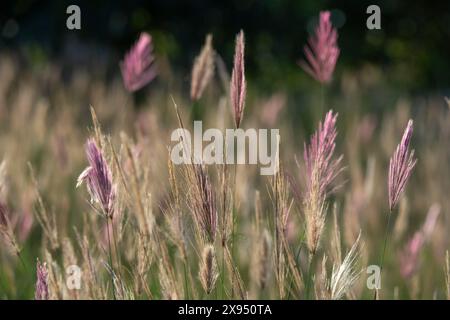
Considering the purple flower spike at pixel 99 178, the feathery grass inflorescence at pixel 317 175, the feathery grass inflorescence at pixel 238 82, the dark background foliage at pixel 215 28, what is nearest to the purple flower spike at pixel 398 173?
the feathery grass inflorescence at pixel 317 175

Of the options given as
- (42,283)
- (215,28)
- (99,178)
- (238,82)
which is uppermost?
(215,28)

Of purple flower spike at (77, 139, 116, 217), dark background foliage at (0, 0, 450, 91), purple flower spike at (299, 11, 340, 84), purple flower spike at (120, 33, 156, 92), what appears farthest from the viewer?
dark background foliage at (0, 0, 450, 91)

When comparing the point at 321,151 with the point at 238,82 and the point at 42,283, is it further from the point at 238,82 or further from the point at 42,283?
the point at 42,283

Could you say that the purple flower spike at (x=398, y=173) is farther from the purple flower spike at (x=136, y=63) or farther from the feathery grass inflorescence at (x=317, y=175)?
the purple flower spike at (x=136, y=63)

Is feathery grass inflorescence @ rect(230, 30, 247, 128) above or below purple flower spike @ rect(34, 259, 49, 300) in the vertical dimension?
above

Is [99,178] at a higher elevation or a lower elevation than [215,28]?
lower

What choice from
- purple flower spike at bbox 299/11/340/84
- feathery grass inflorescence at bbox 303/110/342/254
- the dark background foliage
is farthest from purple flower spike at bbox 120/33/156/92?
the dark background foliage

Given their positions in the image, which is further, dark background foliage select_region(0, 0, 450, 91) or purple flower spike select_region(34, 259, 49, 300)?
dark background foliage select_region(0, 0, 450, 91)

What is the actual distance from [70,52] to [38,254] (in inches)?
189

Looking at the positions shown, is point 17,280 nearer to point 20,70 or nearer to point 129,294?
point 129,294

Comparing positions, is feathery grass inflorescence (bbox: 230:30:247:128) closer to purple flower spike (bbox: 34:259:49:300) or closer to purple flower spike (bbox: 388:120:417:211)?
purple flower spike (bbox: 388:120:417:211)

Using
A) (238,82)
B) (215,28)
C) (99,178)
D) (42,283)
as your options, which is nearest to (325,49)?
(238,82)

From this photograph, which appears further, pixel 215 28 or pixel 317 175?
pixel 215 28
